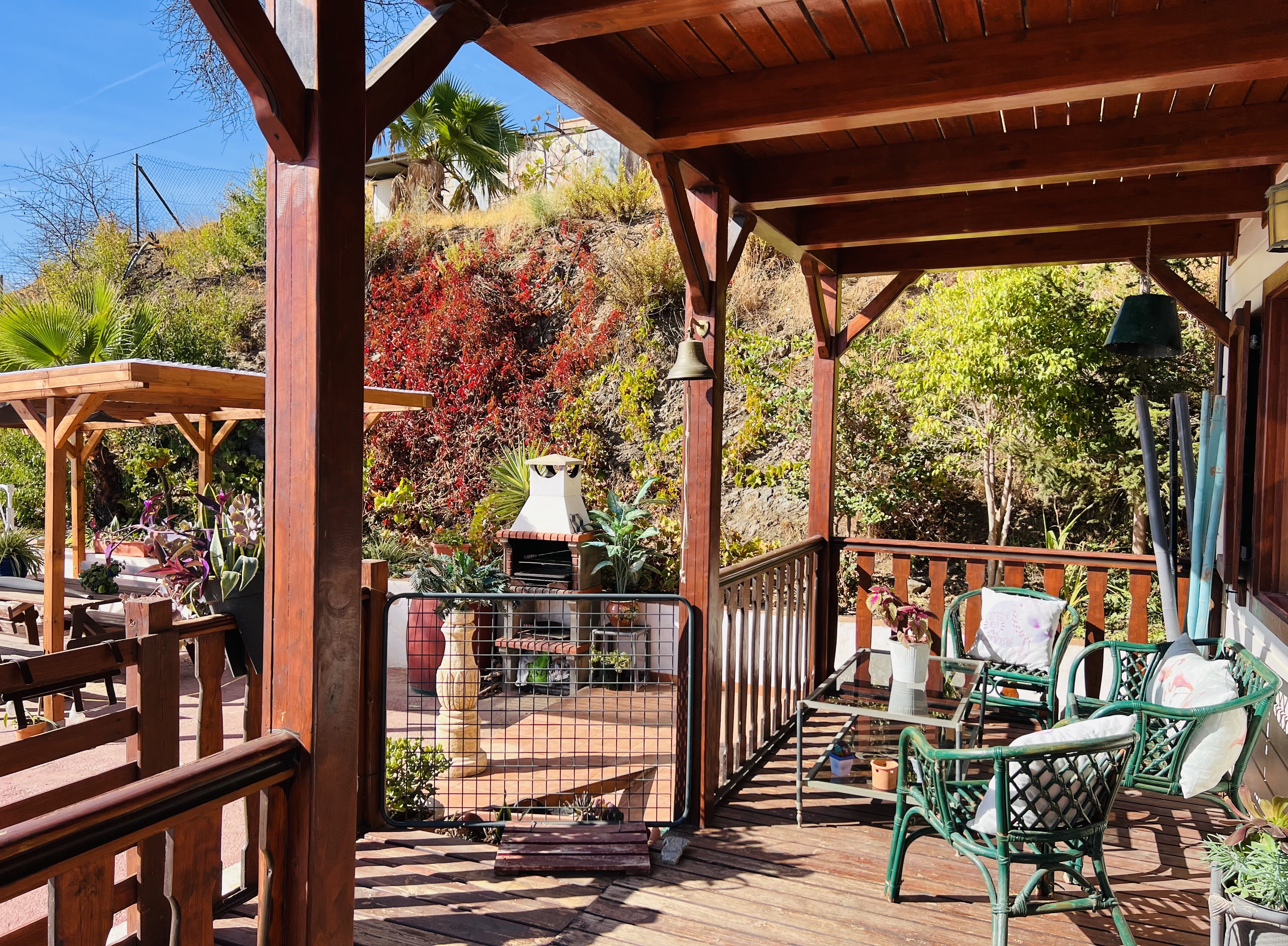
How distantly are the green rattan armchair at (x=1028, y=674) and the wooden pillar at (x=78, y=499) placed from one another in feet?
19.8

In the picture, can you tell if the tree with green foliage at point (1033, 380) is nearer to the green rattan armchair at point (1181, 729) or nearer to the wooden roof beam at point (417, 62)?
the green rattan armchair at point (1181, 729)

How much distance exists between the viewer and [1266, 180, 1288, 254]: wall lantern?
9.56 feet

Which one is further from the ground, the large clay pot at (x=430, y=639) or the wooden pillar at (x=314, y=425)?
the wooden pillar at (x=314, y=425)

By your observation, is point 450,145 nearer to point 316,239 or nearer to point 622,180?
point 622,180

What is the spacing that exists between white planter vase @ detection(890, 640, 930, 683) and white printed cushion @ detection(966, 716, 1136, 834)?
3.54 feet

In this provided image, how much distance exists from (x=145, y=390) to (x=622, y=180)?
739 centimetres

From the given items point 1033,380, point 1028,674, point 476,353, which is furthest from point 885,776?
point 476,353

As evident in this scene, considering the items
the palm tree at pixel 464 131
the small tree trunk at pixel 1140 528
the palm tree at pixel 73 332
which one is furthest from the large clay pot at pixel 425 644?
the palm tree at pixel 464 131

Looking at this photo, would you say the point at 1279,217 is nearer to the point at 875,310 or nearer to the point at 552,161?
the point at 875,310

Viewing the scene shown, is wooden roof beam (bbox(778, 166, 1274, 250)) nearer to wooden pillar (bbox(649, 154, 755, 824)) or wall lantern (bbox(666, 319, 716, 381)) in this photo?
wooden pillar (bbox(649, 154, 755, 824))

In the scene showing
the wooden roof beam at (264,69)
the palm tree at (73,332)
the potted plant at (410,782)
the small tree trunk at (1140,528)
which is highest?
the palm tree at (73,332)

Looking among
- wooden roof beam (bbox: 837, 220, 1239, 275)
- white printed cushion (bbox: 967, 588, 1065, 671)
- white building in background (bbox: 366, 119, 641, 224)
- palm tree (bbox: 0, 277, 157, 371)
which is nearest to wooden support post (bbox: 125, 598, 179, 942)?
white printed cushion (bbox: 967, 588, 1065, 671)

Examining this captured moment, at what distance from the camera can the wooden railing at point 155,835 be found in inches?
50.4

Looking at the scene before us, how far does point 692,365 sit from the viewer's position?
3320 mm
